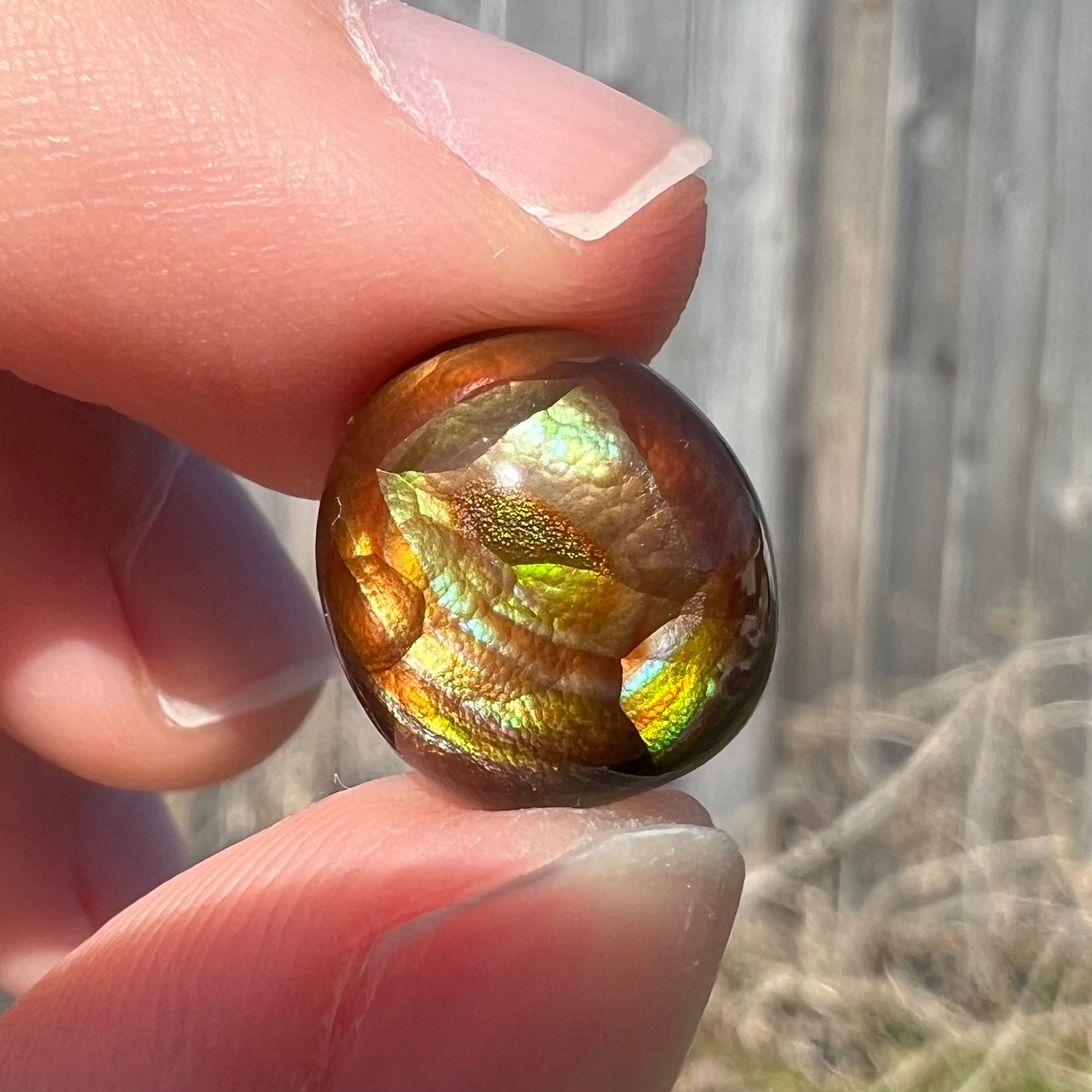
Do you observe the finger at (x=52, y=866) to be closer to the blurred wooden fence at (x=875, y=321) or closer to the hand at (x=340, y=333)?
the hand at (x=340, y=333)

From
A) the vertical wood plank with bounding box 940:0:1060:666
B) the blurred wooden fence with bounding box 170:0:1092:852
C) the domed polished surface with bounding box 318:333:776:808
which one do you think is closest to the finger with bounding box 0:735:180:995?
the blurred wooden fence with bounding box 170:0:1092:852

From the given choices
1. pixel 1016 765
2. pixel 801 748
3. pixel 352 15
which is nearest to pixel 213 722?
pixel 352 15

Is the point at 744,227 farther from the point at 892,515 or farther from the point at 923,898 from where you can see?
the point at 923,898

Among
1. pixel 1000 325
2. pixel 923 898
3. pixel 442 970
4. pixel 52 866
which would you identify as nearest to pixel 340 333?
pixel 442 970

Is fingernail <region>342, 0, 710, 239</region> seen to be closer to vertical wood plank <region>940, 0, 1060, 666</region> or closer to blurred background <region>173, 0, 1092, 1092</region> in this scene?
blurred background <region>173, 0, 1092, 1092</region>

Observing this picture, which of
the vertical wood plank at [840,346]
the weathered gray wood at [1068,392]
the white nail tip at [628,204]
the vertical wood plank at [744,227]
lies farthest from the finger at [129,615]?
the weathered gray wood at [1068,392]

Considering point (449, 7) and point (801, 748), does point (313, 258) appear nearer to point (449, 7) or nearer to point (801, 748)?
point (449, 7)
